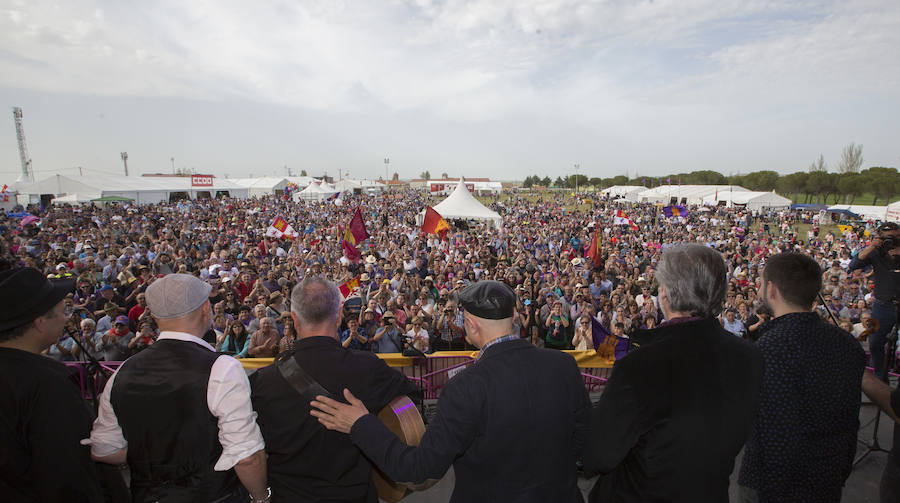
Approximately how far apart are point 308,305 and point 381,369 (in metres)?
0.42

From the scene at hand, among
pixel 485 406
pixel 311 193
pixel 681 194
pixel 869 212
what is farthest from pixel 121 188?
pixel 869 212

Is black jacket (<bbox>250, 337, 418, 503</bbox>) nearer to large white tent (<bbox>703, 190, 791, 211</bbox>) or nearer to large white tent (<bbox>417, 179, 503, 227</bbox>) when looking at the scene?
large white tent (<bbox>417, 179, 503, 227</bbox>)

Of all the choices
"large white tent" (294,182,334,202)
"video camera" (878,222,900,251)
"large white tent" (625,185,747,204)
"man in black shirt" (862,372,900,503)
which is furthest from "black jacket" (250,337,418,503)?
"large white tent" (625,185,747,204)

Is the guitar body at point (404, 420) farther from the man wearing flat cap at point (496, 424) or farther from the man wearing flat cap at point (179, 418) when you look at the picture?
the man wearing flat cap at point (179, 418)

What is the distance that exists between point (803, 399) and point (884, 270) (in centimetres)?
418

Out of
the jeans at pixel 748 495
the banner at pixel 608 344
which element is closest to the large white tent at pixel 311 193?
the banner at pixel 608 344

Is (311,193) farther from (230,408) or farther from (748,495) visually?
(748,495)

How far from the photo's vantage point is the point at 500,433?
58.9 inches

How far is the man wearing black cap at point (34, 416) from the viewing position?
1663mm

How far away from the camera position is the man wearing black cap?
65.5 inches

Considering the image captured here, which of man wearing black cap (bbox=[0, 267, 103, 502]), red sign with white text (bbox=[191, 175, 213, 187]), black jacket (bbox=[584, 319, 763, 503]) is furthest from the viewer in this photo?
red sign with white text (bbox=[191, 175, 213, 187])

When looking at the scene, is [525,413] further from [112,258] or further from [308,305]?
[112,258]

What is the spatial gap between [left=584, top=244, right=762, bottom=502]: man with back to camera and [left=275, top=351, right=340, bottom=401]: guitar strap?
1.08 metres

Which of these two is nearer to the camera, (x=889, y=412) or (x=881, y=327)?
(x=889, y=412)
